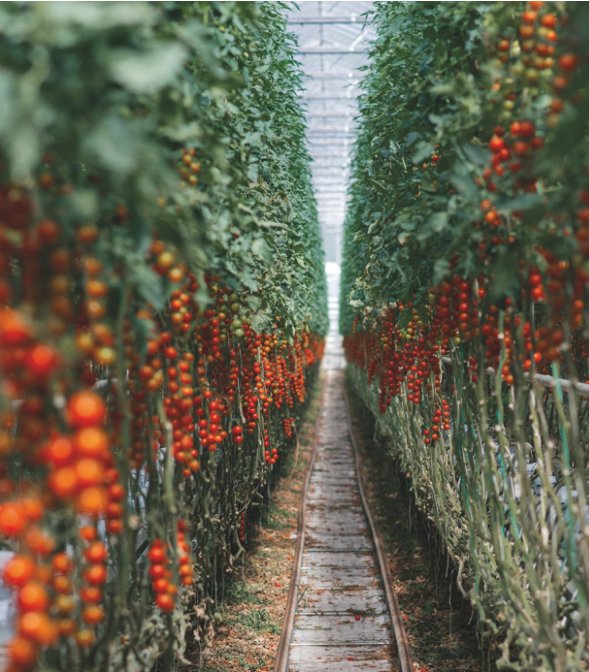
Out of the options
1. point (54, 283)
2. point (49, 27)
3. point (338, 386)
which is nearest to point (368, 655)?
point (54, 283)

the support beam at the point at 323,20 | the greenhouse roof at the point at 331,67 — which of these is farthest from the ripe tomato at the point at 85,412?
the support beam at the point at 323,20

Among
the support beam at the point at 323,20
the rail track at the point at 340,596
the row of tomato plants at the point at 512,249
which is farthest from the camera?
the support beam at the point at 323,20

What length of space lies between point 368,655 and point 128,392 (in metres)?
2.46

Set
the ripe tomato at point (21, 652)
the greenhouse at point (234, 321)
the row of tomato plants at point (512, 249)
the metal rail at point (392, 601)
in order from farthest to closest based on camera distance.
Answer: the metal rail at point (392, 601), the row of tomato plants at point (512, 249), the greenhouse at point (234, 321), the ripe tomato at point (21, 652)

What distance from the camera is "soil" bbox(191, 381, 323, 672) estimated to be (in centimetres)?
379

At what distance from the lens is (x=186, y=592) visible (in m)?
3.00

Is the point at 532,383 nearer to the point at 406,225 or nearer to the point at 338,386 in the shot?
the point at 406,225

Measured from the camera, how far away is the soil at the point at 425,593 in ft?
12.2


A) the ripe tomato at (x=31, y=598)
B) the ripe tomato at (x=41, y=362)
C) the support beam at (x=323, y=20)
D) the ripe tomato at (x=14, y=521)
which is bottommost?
the ripe tomato at (x=31, y=598)

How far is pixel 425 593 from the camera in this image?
466 centimetres

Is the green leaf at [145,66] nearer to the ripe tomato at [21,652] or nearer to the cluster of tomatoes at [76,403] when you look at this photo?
the cluster of tomatoes at [76,403]

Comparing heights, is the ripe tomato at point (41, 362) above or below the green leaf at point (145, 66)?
below

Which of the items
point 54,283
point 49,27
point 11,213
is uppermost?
point 49,27

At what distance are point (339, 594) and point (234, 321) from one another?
8.71 feet
